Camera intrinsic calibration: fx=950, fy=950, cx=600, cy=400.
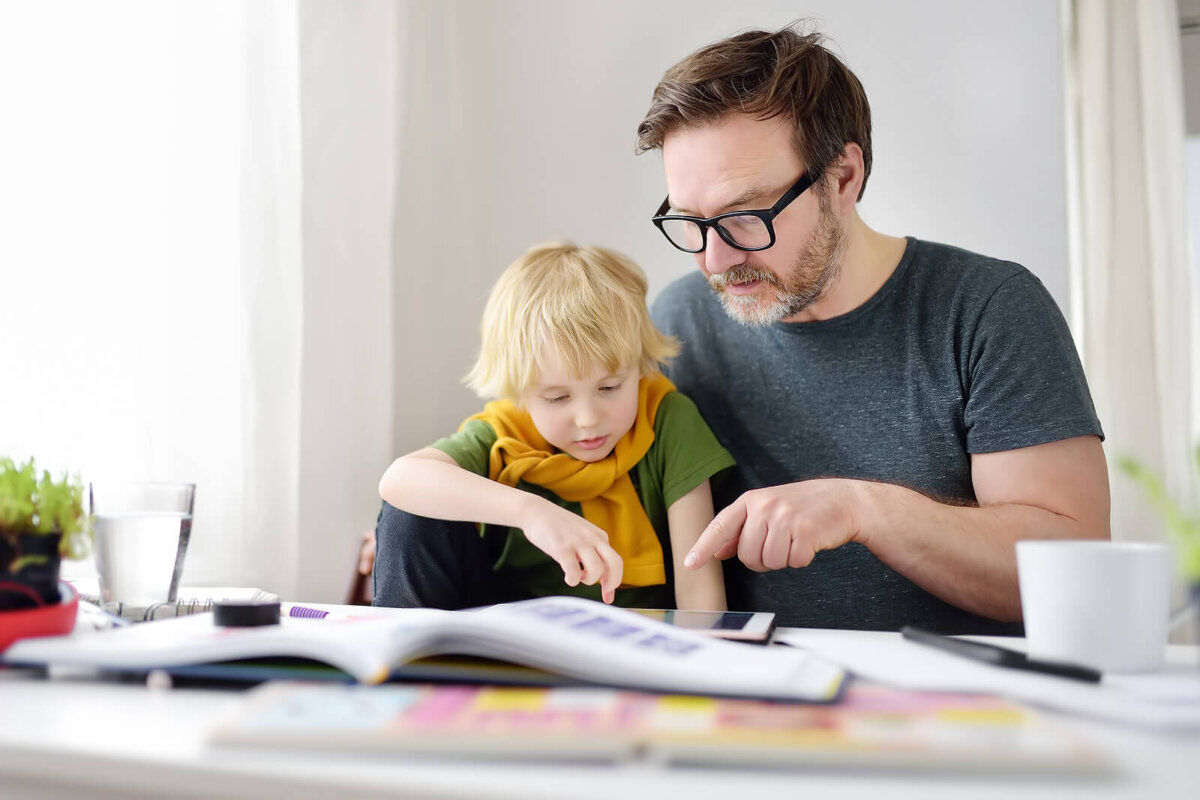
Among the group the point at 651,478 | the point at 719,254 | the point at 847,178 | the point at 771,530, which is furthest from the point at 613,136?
the point at 771,530

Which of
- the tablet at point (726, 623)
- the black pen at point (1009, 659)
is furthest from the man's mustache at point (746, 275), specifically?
the black pen at point (1009, 659)

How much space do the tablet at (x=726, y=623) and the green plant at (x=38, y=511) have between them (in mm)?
458

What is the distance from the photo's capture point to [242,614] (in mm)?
718

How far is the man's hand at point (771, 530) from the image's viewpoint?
2.93ft

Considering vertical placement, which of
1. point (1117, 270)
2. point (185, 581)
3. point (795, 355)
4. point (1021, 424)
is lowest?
point (185, 581)

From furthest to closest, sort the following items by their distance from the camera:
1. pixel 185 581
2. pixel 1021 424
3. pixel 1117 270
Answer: pixel 1117 270 < pixel 185 581 < pixel 1021 424

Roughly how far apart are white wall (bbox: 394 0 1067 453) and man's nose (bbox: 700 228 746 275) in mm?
964

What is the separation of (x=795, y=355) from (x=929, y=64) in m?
1.13

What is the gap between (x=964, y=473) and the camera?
1.30 meters

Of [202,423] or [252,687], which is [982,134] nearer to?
[202,423]

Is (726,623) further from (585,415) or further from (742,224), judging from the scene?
(742,224)

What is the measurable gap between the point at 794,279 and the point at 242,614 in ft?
2.89

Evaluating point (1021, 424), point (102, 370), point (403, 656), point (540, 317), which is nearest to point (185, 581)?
point (102, 370)

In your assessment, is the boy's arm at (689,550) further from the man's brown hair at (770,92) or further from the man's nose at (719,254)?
the man's brown hair at (770,92)
